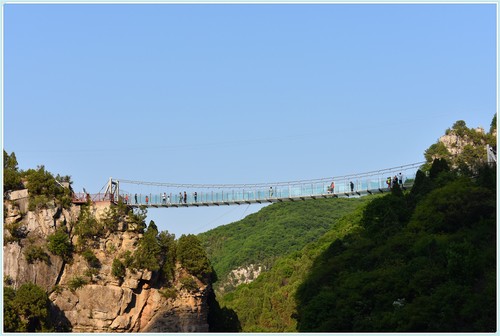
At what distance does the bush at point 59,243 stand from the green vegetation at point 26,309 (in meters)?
3.97

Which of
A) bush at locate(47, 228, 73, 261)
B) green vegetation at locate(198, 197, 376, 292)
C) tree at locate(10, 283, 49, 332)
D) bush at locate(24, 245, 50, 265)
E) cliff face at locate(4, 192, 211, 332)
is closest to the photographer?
tree at locate(10, 283, 49, 332)

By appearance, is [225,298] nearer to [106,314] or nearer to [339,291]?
[106,314]

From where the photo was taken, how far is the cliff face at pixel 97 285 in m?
58.5

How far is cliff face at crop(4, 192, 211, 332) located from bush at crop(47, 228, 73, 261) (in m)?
0.30

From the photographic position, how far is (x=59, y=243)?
5941 centimetres

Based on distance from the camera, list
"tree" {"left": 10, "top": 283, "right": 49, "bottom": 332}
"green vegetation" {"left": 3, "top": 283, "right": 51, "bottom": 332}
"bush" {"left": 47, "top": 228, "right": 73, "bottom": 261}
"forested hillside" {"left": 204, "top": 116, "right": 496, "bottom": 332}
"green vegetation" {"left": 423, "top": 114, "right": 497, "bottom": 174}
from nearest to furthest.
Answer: "forested hillside" {"left": 204, "top": 116, "right": 496, "bottom": 332}, "green vegetation" {"left": 3, "top": 283, "right": 51, "bottom": 332}, "tree" {"left": 10, "top": 283, "right": 49, "bottom": 332}, "bush" {"left": 47, "top": 228, "right": 73, "bottom": 261}, "green vegetation" {"left": 423, "top": 114, "right": 497, "bottom": 174}

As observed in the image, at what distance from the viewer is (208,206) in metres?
60.8

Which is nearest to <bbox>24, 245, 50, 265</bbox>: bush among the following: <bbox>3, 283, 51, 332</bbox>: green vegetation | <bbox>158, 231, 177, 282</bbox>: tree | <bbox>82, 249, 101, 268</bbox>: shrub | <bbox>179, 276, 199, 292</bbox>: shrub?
<bbox>82, 249, 101, 268</bbox>: shrub

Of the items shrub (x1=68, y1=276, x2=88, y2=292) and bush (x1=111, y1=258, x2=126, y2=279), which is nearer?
shrub (x1=68, y1=276, x2=88, y2=292)

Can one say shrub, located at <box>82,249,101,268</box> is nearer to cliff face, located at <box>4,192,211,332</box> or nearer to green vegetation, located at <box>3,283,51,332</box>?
cliff face, located at <box>4,192,211,332</box>

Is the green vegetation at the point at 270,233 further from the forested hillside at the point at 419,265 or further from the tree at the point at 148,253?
the tree at the point at 148,253

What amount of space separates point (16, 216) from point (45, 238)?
2054mm

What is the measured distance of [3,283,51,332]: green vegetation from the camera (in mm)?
52000

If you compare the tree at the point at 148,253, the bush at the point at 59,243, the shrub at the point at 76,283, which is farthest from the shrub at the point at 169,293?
the bush at the point at 59,243
